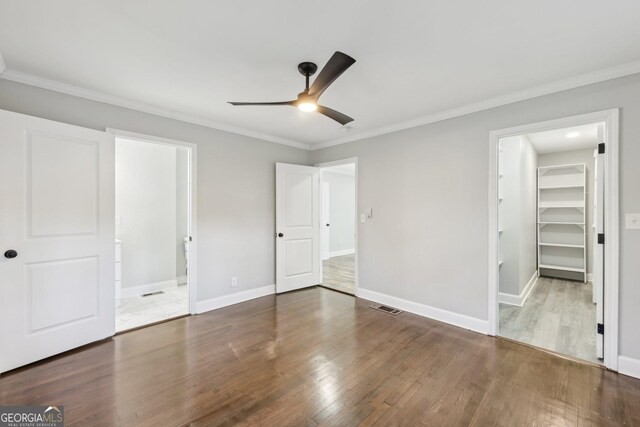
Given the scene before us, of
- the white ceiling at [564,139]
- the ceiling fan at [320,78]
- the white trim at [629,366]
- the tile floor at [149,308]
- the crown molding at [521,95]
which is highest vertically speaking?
the white ceiling at [564,139]

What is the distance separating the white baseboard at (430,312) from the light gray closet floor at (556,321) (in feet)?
0.93

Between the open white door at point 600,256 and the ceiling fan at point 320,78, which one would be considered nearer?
the ceiling fan at point 320,78

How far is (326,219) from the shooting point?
25.6 feet

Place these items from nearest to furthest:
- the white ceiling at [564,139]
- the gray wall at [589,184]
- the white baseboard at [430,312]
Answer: the white baseboard at [430,312], the white ceiling at [564,139], the gray wall at [589,184]

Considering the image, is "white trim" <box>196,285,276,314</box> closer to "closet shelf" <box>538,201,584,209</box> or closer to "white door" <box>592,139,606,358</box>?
"white door" <box>592,139,606,358</box>

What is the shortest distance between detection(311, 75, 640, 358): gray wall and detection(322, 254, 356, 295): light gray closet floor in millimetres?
720

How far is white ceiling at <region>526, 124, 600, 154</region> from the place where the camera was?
158 inches

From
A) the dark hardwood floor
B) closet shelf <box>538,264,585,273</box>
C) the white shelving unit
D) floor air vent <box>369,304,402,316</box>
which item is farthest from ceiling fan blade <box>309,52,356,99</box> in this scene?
closet shelf <box>538,264,585,273</box>

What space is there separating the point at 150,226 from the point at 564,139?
693 centimetres

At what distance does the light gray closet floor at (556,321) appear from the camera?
2.75m

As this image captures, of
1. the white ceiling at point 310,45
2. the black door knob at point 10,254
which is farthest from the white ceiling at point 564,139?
Result: the black door knob at point 10,254

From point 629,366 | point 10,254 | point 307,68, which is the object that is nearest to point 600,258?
point 629,366

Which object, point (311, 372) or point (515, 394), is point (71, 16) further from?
point (515, 394)

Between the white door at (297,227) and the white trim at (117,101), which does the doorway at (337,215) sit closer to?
the white door at (297,227)
